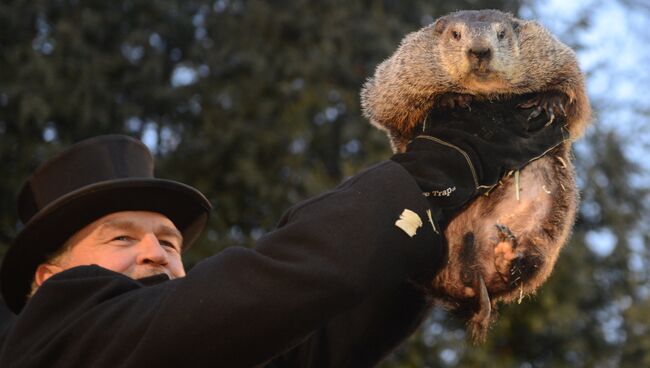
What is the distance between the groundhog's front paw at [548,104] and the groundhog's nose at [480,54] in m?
0.17

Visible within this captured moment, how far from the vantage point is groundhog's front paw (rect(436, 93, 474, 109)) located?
254 cm

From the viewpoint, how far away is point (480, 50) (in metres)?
2.64

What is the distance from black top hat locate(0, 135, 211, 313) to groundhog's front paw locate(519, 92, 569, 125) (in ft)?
3.63

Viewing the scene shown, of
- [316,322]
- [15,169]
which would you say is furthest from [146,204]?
[15,169]

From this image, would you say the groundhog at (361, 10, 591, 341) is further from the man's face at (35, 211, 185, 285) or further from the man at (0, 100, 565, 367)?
the man's face at (35, 211, 185, 285)

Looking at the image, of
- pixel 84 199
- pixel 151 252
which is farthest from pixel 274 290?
pixel 84 199

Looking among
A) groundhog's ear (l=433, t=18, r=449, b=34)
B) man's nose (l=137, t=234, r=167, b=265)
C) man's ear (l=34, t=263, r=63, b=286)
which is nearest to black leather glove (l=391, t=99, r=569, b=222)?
groundhog's ear (l=433, t=18, r=449, b=34)

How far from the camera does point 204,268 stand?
216 cm

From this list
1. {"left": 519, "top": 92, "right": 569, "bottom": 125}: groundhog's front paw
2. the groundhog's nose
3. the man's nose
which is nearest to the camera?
{"left": 519, "top": 92, "right": 569, "bottom": 125}: groundhog's front paw

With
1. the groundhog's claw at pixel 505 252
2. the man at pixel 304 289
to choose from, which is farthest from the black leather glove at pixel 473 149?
the groundhog's claw at pixel 505 252

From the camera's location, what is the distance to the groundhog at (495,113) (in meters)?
2.40

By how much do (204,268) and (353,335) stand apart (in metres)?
0.58

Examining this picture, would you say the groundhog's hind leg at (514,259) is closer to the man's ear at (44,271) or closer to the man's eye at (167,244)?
the man's eye at (167,244)

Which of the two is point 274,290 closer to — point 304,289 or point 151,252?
point 304,289
